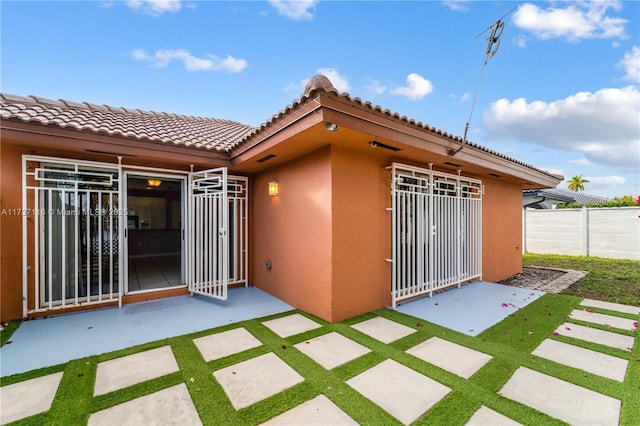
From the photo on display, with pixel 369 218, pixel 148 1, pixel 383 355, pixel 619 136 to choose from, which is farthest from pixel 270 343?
pixel 619 136

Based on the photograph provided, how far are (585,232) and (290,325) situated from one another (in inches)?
657

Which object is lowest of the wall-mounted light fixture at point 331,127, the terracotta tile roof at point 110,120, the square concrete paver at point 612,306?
the square concrete paver at point 612,306

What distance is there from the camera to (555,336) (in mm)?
4375

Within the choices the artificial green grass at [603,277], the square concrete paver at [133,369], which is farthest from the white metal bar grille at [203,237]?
the artificial green grass at [603,277]

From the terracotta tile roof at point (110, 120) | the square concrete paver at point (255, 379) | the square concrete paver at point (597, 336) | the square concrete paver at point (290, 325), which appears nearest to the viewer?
the square concrete paver at point (255, 379)

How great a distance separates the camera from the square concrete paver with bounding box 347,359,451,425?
8.72 ft

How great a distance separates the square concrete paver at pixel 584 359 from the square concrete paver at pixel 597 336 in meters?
0.53

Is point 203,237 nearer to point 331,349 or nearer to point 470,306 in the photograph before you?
point 331,349

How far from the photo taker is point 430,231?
21.8ft

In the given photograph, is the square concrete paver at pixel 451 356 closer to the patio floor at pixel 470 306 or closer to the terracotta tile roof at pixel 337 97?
the patio floor at pixel 470 306

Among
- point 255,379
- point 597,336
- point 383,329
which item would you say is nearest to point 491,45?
point 597,336

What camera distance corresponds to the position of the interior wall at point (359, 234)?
16.4 ft

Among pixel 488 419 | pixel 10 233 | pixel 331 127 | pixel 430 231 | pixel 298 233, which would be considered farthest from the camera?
pixel 430 231

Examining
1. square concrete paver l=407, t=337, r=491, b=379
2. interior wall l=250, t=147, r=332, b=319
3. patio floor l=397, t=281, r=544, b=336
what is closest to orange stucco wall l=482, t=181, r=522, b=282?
patio floor l=397, t=281, r=544, b=336
